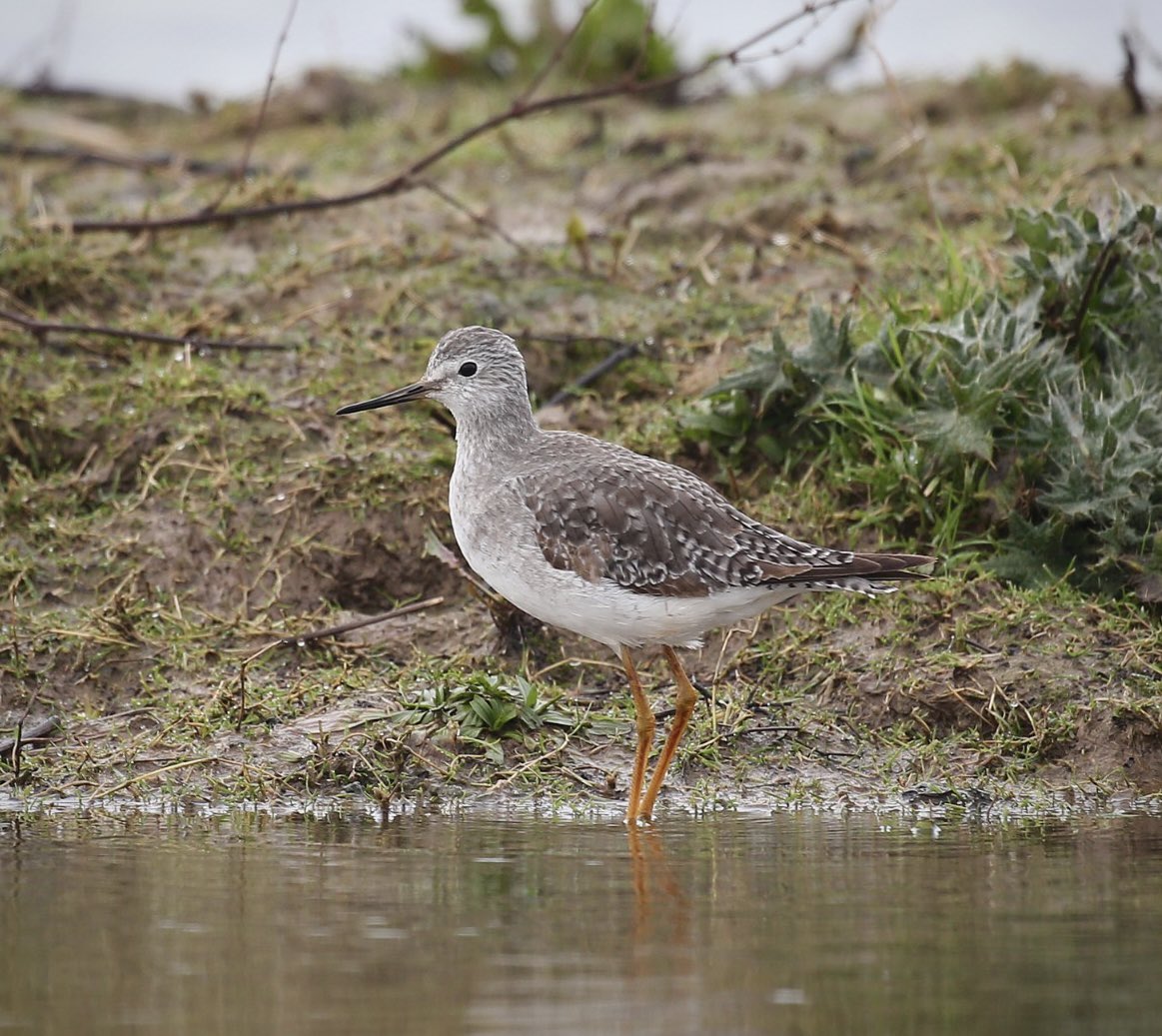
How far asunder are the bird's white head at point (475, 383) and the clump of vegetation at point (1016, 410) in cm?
131

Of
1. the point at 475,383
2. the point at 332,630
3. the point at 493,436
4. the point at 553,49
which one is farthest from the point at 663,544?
the point at 553,49

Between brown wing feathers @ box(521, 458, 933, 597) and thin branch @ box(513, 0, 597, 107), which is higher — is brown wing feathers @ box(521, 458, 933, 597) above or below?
below

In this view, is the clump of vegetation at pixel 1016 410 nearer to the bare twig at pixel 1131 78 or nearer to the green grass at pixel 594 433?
the green grass at pixel 594 433

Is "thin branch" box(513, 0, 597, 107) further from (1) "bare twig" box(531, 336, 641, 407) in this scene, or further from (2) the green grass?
(1) "bare twig" box(531, 336, 641, 407)

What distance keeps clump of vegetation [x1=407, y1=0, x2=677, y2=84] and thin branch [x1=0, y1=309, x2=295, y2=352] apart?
516 centimetres

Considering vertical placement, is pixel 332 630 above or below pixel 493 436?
below

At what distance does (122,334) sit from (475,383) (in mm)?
2751

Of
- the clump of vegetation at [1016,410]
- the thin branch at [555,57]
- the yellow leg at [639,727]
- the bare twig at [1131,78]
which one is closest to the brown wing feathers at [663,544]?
the yellow leg at [639,727]

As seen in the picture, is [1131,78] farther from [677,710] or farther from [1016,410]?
[677,710]

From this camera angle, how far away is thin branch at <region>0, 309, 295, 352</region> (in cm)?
946

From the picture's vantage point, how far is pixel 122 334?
959 centimetres

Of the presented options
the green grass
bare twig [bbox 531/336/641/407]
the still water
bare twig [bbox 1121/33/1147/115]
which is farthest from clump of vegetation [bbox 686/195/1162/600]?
bare twig [bbox 1121/33/1147/115]

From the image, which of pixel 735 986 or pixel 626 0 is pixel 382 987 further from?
pixel 626 0

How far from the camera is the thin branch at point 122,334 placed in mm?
9461
